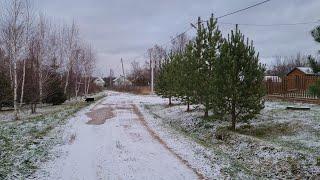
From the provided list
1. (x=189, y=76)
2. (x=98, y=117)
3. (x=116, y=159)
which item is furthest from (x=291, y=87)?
(x=116, y=159)

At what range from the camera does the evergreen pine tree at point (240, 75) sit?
1455 centimetres

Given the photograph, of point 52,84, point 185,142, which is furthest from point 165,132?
point 52,84

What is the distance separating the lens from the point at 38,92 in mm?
33250

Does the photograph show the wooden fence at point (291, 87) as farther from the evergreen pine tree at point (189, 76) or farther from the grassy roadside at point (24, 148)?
the grassy roadside at point (24, 148)

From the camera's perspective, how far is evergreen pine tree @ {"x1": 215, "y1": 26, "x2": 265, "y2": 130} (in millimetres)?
14555

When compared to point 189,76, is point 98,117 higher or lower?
lower

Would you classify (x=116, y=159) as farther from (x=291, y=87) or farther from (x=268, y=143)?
(x=291, y=87)

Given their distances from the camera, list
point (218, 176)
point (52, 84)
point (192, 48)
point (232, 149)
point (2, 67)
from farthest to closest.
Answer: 1. point (52, 84)
2. point (2, 67)
3. point (192, 48)
4. point (232, 149)
5. point (218, 176)

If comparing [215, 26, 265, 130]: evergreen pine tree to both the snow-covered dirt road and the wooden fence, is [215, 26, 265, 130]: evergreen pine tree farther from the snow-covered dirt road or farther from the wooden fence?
the wooden fence

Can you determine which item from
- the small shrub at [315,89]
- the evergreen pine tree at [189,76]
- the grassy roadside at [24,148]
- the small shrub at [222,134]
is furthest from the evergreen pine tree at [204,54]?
A: the small shrub at [315,89]

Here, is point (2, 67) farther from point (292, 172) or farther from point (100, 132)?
point (292, 172)

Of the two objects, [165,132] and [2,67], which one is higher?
[2,67]

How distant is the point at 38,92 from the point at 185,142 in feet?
75.6

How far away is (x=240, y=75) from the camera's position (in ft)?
48.2
